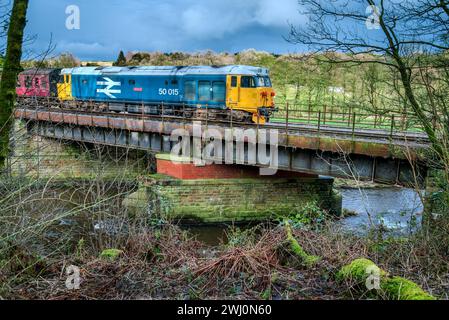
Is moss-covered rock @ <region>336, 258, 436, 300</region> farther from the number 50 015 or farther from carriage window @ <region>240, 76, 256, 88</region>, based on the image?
the number 50 015

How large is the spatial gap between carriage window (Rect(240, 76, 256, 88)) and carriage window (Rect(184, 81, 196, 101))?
3.38 meters

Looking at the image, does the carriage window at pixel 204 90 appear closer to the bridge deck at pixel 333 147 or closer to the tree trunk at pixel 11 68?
the bridge deck at pixel 333 147

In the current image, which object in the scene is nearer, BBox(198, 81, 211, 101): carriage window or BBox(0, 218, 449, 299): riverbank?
BBox(0, 218, 449, 299): riverbank

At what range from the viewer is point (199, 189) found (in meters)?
19.4

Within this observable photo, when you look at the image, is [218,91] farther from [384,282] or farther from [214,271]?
[384,282]

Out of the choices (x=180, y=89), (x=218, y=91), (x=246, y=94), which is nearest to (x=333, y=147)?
(x=246, y=94)

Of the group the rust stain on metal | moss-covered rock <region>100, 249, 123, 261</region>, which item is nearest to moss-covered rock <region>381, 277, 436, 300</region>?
moss-covered rock <region>100, 249, 123, 261</region>

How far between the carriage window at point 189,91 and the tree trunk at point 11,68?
16727mm

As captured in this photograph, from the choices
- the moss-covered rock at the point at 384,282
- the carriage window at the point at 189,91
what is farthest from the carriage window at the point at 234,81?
the moss-covered rock at the point at 384,282

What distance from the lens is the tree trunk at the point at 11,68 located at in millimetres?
6812

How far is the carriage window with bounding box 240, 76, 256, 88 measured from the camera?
21.6 metres

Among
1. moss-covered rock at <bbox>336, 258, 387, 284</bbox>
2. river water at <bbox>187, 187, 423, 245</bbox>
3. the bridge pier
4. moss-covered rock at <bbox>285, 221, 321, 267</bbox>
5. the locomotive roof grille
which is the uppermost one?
the locomotive roof grille
